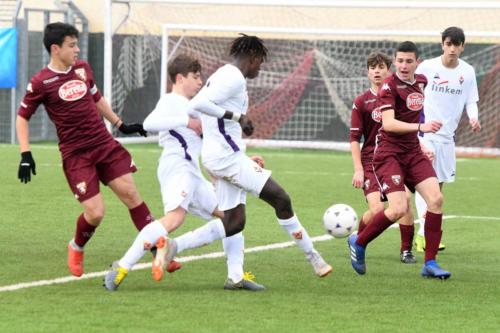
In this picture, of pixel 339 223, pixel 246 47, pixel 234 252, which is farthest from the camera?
pixel 339 223

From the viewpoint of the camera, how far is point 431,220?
30.7 ft

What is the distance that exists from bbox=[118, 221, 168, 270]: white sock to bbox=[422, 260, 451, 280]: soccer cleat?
2225 millimetres

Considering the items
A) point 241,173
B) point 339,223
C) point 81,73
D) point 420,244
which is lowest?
point 420,244

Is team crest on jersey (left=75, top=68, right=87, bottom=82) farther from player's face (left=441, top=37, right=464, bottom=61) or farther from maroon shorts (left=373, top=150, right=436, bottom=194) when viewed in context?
player's face (left=441, top=37, right=464, bottom=61)

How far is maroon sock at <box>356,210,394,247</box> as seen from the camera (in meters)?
9.48

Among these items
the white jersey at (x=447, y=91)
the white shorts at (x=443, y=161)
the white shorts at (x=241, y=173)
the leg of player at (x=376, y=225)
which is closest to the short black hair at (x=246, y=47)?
the white shorts at (x=241, y=173)

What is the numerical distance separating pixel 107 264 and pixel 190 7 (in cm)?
1995

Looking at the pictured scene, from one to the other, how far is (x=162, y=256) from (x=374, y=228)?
2167mm

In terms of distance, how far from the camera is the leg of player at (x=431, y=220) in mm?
9266

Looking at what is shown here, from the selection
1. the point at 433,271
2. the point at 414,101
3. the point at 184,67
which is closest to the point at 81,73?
the point at 184,67

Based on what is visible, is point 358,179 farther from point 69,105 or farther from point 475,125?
point 69,105

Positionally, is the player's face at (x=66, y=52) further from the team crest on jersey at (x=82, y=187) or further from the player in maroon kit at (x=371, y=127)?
the player in maroon kit at (x=371, y=127)

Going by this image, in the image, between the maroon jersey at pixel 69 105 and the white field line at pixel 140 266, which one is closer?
the white field line at pixel 140 266

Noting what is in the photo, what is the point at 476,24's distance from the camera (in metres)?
27.9
